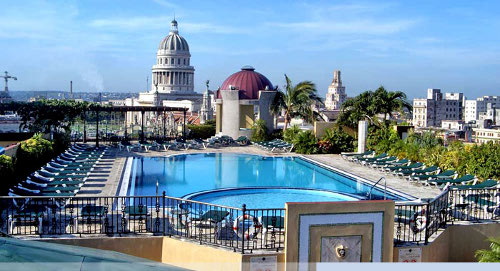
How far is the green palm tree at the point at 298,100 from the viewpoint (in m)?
24.8

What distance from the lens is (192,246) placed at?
799 cm

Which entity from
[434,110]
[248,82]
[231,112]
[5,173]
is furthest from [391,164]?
[434,110]

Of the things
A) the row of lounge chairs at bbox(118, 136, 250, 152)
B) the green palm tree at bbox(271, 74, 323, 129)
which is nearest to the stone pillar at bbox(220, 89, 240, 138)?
the row of lounge chairs at bbox(118, 136, 250, 152)

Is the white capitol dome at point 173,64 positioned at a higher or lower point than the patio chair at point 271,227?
higher

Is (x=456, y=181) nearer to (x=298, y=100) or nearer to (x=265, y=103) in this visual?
(x=298, y=100)

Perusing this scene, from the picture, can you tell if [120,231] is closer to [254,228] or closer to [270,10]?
[254,228]

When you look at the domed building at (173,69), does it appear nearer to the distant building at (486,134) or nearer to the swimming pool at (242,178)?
the distant building at (486,134)

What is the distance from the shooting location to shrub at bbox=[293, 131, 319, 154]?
21969mm

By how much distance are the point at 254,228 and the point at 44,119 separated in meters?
16.5

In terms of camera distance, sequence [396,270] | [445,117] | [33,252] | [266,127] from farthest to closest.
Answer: [445,117] → [266,127] → [396,270] → [33,252]

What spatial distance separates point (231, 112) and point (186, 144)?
146 inches

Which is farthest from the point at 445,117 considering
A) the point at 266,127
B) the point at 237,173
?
the point at 237,173

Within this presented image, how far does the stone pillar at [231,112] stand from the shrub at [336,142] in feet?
17.9

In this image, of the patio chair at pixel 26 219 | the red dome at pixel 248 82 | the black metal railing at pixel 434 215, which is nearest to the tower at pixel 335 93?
the red dome at pixel 248 82
